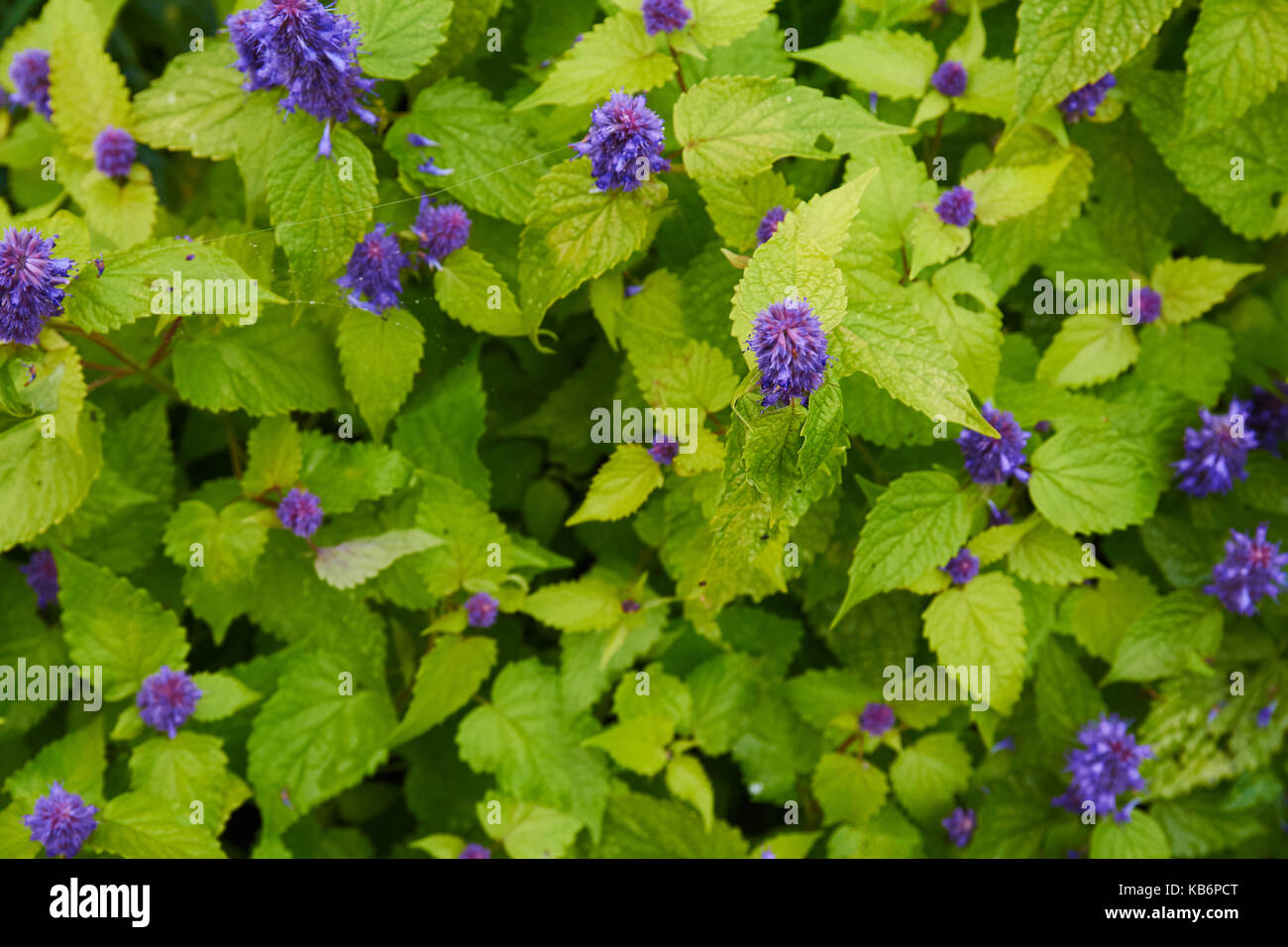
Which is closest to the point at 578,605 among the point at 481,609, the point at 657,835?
the point at 481,609

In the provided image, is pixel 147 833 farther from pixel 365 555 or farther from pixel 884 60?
pixel 884 60

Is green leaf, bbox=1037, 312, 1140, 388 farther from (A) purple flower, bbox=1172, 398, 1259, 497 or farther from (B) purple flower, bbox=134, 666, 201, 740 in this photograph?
(B) purple flower, bbox=134, 666, 201, 740

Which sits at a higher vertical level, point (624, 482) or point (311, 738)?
point (624, 482)

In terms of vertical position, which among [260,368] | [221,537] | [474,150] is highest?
[474,150]

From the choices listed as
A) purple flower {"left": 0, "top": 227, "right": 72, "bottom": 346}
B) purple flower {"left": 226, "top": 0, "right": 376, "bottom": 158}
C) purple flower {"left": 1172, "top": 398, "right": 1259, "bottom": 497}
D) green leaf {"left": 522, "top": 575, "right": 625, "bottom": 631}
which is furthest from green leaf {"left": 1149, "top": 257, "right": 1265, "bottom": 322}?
purple flower {"left": 0, "top": 227, "right": 72, "bottom": 346}

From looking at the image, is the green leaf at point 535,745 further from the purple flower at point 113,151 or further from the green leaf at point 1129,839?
the purple flower at point 113,151

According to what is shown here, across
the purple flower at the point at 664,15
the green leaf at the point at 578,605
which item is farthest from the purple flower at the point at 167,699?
the purple flower at the point at 664,15

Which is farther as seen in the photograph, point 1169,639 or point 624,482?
point 1169,639

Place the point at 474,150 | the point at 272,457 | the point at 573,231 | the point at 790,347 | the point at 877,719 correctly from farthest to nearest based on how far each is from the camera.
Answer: the point at 877,719
the point at 272,457
the point at 474,150
the point at 573,231
the point at 790,347
